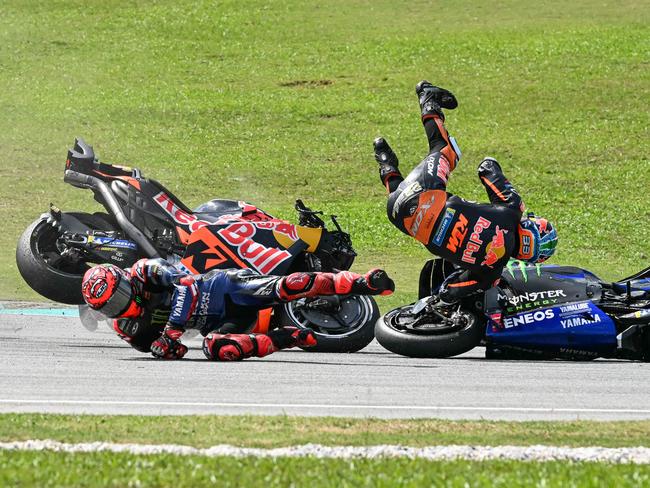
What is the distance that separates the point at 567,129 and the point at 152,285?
26.9 m

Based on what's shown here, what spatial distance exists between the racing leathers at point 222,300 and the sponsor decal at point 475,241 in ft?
3.61

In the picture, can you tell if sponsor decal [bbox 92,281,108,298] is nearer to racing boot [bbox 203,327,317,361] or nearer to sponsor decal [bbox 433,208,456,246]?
racing boot [bbox 203,327,317,361]

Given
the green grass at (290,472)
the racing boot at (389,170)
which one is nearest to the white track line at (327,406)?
the green grass at (290,472)

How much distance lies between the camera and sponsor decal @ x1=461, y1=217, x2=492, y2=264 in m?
12.8

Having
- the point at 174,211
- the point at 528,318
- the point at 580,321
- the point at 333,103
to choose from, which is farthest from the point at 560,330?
the point at 333,103

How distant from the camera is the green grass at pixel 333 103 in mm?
31703

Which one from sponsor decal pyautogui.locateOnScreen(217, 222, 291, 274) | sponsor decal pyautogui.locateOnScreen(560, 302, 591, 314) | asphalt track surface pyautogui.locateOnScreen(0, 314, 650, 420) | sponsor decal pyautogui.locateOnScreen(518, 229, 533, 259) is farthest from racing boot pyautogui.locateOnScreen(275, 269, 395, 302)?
sponsor decal pyautogui.locateOnScreen(560, 302, 591, 314)

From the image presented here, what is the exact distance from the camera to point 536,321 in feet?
41.2

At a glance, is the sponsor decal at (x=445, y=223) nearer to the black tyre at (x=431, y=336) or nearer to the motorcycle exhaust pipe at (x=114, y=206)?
the black tyre at (x=431, y=336)

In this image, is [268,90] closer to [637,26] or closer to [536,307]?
[637,26]

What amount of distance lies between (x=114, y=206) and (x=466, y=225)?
13.4ft

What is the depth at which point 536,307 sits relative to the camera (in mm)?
12625

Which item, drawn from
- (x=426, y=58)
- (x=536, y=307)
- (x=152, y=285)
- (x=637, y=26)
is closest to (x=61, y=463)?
(x=152, y=285)

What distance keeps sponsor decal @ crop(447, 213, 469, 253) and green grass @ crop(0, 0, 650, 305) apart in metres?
9.13
